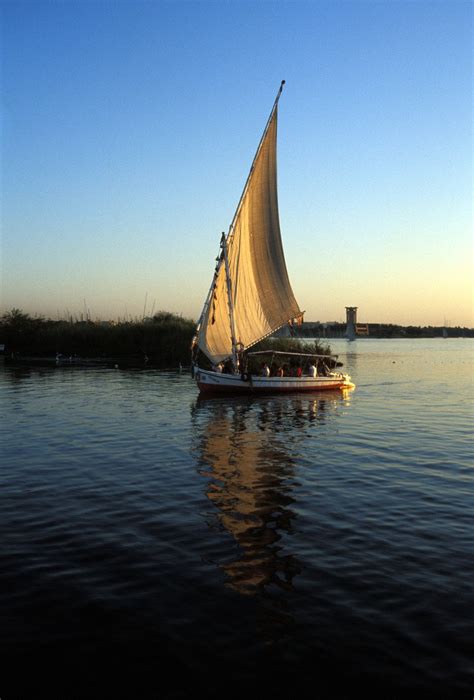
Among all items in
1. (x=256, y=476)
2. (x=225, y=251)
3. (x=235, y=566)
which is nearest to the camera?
(x=235, y=566)

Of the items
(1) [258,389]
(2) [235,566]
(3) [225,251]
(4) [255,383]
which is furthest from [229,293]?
(2) [235,566]

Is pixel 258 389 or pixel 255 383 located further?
pixel 258 389

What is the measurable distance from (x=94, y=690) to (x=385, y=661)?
3849 millimetres

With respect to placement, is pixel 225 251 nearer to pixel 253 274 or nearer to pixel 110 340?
pixel 253 274

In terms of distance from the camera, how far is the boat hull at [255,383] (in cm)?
4316

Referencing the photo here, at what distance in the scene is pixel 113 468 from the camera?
65.4 ft

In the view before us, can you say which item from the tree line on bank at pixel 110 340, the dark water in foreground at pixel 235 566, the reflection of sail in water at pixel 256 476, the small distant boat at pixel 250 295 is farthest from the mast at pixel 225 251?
the tree line on bank at pixel 110 340

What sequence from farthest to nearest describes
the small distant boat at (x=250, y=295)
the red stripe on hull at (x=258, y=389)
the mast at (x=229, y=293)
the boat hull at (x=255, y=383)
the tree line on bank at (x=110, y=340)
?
the tree line on bank at (x=110, y=340) → the red stripe on hull at (x=258, y=389) → the boat hull at (x=255, y=383) → the small distant boat at (x=250, y=295) → the mast at (x=229, y=293)

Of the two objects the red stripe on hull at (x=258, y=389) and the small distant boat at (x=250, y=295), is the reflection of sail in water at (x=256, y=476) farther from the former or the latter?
the small distant boat at (x=250, y=295)

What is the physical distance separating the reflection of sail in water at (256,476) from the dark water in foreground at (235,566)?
0.26 feet

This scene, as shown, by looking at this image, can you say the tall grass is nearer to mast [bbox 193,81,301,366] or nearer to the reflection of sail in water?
mast [bbox 193,81,301,366]

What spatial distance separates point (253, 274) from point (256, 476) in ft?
90.9

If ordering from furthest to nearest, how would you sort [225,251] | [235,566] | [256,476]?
[225,251]
[256,476]
[235,566]

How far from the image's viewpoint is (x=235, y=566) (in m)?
11.3
